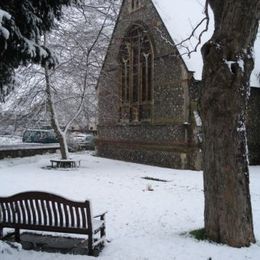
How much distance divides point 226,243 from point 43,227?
126 inches

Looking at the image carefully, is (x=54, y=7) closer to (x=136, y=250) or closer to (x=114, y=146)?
(x=136, y=250)

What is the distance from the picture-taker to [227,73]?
7.66m

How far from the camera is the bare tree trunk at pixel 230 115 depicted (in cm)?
770

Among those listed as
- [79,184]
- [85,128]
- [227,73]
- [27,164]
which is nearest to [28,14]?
[227,73]

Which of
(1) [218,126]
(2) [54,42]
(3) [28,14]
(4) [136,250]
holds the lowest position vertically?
(4) [136,250]

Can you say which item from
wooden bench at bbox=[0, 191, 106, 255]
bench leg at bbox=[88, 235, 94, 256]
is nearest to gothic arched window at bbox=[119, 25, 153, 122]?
wooden bench at bbox=[0, 191, 106, 255]

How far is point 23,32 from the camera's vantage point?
7.61m

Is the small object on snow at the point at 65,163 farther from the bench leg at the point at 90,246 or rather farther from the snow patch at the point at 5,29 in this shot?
the snow patch at the point at 5,29

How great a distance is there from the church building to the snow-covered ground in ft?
4.42

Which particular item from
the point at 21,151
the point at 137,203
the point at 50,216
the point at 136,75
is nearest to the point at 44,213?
the point at 50,216

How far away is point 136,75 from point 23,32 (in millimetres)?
17240

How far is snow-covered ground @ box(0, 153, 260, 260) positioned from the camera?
7.25 metres

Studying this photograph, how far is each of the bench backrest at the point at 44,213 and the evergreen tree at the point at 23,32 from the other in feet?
6.39

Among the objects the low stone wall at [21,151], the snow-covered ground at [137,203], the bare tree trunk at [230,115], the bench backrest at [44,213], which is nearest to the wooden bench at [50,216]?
the bench backrest at [44,213]
